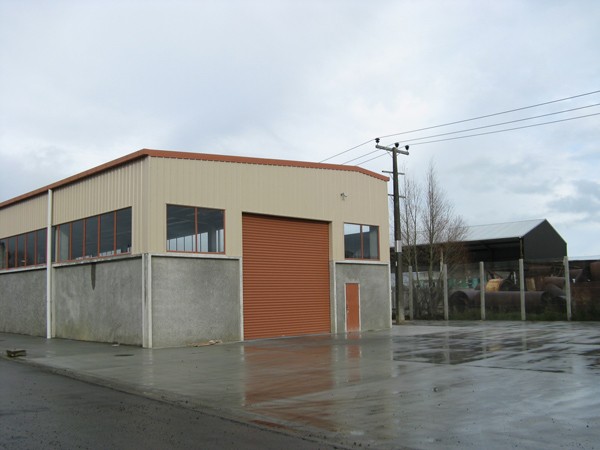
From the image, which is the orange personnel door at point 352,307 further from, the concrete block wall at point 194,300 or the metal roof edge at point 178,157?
the concrete block wall at point 194,300

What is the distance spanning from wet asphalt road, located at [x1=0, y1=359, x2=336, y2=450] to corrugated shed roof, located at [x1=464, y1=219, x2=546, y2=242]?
3662 cm

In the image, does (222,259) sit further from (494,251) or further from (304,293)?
(494,251)

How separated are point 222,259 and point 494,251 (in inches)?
1171

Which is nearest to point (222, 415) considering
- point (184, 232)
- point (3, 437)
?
point (3, 437)

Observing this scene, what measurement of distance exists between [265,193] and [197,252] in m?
3.97

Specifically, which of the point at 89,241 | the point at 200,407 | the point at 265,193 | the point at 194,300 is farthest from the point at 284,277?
the point at 200,407

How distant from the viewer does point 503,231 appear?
4509 cm

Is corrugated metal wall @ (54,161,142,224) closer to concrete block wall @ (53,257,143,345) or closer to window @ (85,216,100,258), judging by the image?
window @ (85,216,100,258)

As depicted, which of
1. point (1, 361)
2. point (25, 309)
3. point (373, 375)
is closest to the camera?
point (373, 375)

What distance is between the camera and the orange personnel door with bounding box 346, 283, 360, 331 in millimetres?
25906

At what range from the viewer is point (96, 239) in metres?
22.5

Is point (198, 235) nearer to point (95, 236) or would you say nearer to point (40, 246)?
point (95, 236)

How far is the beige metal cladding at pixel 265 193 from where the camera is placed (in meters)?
20.2

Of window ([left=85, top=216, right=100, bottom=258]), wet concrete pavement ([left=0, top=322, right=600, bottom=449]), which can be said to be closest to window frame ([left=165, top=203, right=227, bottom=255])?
wet concrete pavement ([left=0, top=322, right=600, bottom=449])
